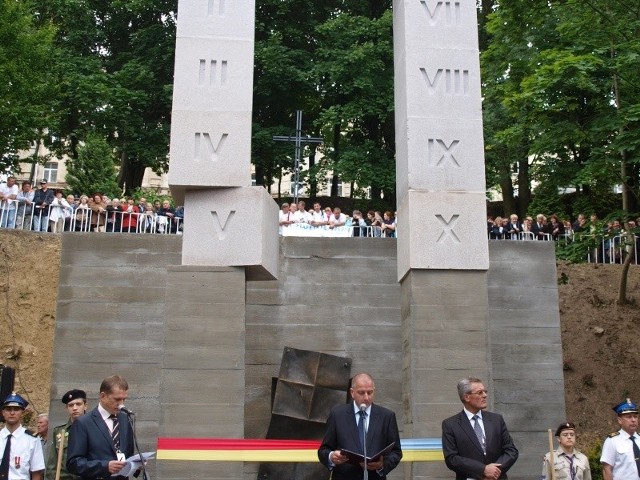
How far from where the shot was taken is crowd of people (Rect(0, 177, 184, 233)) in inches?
824

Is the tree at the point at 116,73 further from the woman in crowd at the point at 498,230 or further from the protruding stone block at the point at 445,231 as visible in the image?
the protruding stone block at the point at 445,231

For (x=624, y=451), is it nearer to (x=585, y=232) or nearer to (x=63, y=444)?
(x=63, y=444)

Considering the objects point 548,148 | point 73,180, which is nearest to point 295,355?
point 548,148

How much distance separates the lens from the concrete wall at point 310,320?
622 inches

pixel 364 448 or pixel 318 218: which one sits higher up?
pixel 318 218

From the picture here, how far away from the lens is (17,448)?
9445 mm

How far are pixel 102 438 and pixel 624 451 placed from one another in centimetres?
573

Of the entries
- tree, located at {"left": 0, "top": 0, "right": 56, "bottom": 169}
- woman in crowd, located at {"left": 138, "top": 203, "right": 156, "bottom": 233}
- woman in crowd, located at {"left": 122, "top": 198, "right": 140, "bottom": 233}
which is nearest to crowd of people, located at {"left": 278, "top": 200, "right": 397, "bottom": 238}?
woman in crowd, located at {"left": 138, "top": 203, "right": 156, "bottom": 233}

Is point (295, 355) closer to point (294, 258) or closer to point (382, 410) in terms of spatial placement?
point (294, 258)

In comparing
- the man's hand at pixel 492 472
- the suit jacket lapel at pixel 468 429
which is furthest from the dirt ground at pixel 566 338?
the man's hand at pixel 492 472

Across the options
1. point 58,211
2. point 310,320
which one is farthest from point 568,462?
point 58,211

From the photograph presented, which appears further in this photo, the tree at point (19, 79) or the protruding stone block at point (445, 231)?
the tree at point (19, 79)

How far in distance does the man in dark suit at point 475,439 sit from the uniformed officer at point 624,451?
5.37ft

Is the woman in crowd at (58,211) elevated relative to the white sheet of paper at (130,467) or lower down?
elevated
